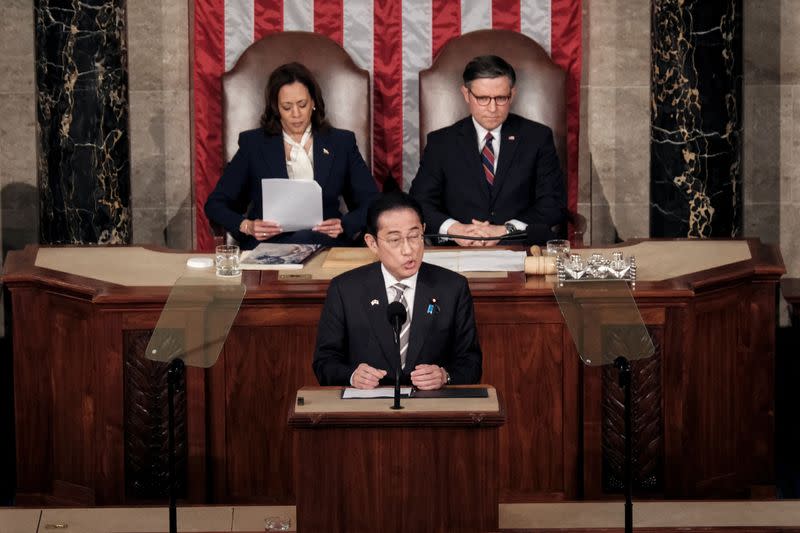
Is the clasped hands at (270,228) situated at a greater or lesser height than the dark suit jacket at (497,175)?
lesser

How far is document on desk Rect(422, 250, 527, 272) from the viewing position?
17.8 ft

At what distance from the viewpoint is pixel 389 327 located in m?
4.43

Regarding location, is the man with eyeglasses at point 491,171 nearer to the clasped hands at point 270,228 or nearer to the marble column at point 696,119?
the clasped hands at point 270,228

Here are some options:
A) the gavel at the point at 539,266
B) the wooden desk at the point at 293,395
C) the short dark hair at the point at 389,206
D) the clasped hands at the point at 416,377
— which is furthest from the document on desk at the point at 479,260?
the clasped hands at the point at 416,377

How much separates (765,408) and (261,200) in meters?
2.70

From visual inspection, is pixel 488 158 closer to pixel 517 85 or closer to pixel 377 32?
pixel 517 85

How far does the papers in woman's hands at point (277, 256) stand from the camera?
5.55 meters

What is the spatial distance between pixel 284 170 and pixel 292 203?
1.67 feet

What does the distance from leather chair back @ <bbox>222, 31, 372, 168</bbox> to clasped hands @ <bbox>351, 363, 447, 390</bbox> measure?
3.27 metres

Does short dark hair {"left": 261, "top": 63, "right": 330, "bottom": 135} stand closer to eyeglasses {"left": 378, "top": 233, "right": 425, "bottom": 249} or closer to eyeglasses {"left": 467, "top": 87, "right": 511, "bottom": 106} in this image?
eyeglasses {"left": 467, "top": 87, "right": 511, "bottom": 106}

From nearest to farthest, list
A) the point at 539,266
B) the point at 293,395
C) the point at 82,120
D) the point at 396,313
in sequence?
the point at 396,313
the point at 293,395
the point at 539,266
the point at 82,120

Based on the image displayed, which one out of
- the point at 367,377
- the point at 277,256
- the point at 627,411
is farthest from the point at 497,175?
the point at 627,411

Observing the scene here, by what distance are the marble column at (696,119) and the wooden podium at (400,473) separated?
12.9 feet

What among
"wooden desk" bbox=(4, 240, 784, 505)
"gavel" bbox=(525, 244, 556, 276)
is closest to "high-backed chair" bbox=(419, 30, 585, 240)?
"gavel" bbox=(525, 244, 556, 276)
